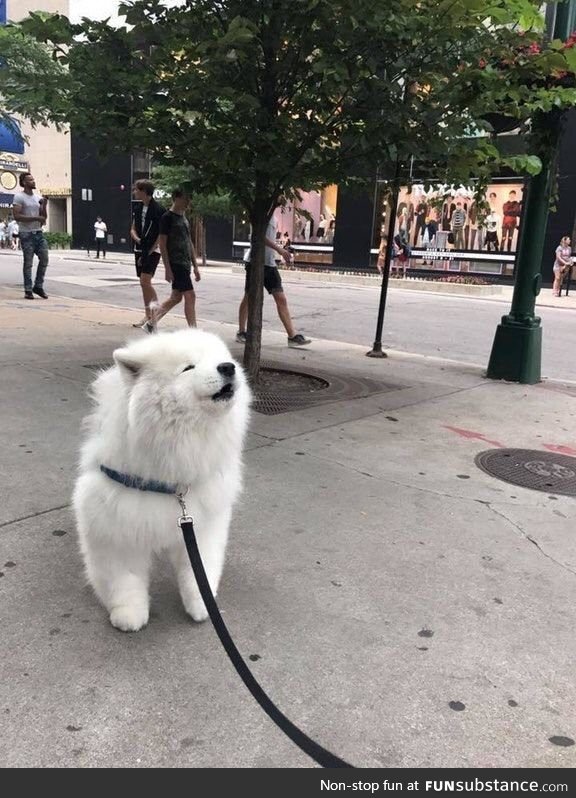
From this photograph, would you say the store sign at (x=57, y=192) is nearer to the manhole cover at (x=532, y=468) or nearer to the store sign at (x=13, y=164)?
the store sign at (x=13, y=164)

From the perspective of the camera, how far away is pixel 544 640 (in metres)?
2.59

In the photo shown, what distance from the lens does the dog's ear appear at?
214 centimetres

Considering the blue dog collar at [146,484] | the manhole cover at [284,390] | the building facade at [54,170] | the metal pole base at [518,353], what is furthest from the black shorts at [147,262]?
the building facade at [54,170]

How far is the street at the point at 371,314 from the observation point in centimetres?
1020

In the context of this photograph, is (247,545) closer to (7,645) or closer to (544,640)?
(7,645)

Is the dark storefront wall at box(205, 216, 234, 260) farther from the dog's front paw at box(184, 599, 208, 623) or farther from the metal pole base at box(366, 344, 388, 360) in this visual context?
the dog's front paw at box(184, 599, 208, 623)

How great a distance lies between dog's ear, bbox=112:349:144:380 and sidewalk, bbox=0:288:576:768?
103 cm

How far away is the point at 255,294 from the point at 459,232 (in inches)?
882

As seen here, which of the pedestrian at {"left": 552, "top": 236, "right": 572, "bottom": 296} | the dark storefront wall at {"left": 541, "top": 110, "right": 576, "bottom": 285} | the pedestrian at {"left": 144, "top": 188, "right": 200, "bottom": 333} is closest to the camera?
the pedestrian at {"left": 144, "top": 188, "right": 200, "bottom": 333}

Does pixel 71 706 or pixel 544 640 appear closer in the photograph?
pixel 71 706

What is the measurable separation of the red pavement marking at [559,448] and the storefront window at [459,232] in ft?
65.6

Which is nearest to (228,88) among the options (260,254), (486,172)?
(260,254)

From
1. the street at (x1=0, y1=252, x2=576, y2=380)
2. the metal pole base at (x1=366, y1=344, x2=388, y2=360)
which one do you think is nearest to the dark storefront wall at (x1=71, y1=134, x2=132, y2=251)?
the street at (x1=0, y1=252, x2=576, y2=380)

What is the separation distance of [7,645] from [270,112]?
15.0ft
